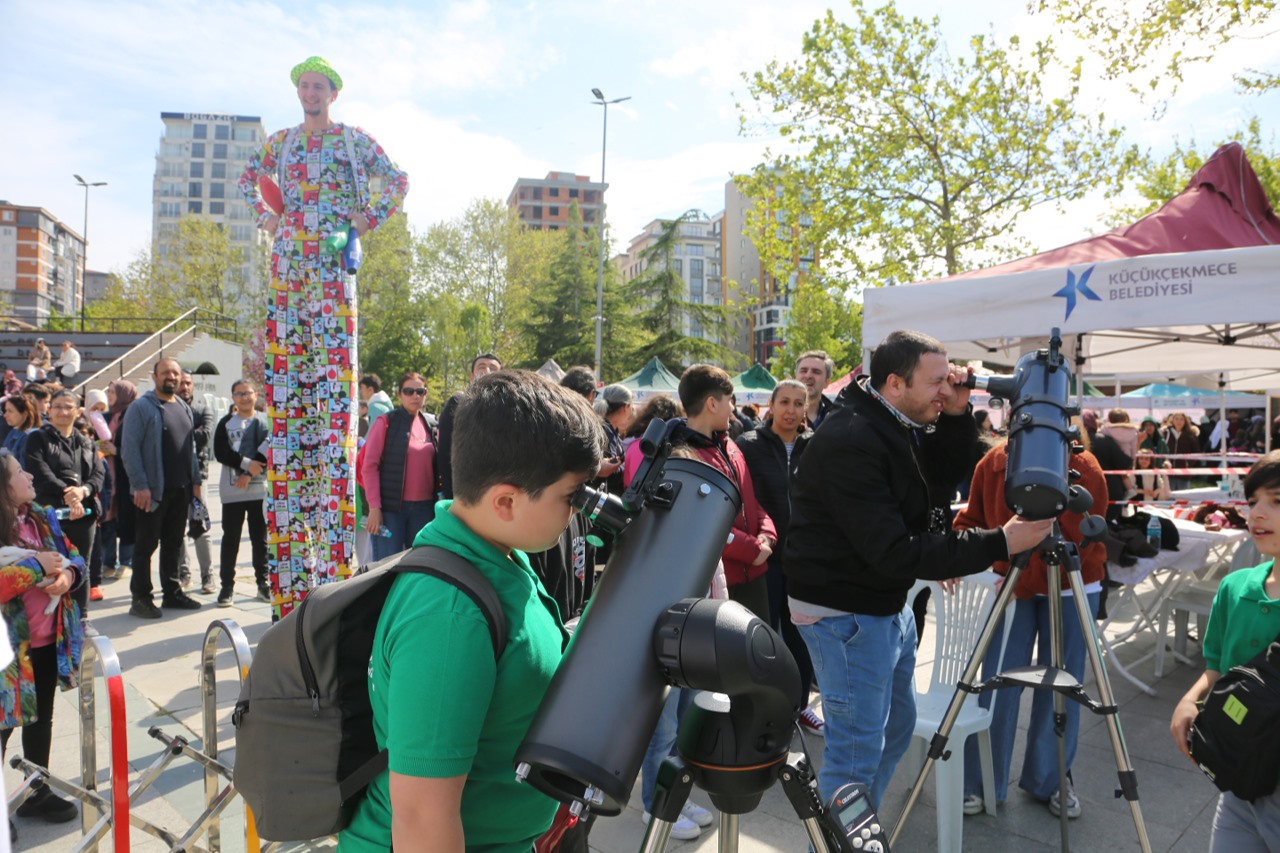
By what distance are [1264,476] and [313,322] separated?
4444 mm

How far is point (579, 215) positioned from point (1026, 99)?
105 ft

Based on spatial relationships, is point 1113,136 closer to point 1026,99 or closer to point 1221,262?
point 1026,99

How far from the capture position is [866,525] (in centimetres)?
244

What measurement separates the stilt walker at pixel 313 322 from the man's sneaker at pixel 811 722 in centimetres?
287

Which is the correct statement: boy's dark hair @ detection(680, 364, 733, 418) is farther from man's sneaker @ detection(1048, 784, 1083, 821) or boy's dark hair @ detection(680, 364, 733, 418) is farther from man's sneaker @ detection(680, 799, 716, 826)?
man's sneaker @ detection(1048, 784, 1083, 821)

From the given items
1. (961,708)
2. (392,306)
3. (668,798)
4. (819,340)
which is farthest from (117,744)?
(819,340)

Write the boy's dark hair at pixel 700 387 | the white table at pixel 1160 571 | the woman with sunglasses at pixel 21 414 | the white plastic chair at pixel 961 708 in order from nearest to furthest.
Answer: the white plastic chair at pixel 961 708, the boy's dark hair at pixel 700 387, the white table at pixel 1160 571, the woman with sunglasses at pixel 21 414

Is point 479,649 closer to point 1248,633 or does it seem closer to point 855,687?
point 855,687

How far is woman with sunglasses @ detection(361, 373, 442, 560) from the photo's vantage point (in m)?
5.70

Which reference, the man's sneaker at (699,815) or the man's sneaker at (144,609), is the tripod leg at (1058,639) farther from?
the man's sneaker at (144,609)

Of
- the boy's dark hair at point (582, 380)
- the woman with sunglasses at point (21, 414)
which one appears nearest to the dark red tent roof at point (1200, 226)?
the boy's dark hair at point (582, 380)

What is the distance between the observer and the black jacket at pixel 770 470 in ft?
15.3

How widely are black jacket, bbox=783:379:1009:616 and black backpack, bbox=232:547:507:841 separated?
1.52 metres

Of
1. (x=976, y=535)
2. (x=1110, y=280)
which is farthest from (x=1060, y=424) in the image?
(x=1110, y=280)
